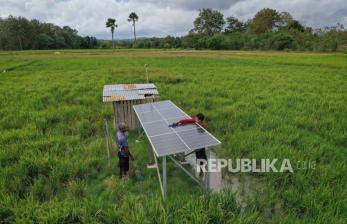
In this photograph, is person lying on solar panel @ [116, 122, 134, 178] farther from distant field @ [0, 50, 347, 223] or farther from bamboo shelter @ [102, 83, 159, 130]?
bamboo shelter @ [102, 83, 159, 130]

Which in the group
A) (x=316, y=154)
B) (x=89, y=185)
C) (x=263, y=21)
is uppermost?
(x=263, y=21)

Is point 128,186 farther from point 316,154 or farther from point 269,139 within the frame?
point 316,154

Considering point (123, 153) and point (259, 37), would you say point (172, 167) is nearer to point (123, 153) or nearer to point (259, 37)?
point (123, 153)

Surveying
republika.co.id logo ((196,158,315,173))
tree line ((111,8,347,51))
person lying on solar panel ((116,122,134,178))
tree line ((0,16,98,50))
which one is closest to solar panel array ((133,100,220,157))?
person lying on solar panel ((116,122,134,178))

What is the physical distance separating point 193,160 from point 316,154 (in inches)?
104

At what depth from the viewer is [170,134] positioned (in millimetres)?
4316

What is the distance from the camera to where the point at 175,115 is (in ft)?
17.6

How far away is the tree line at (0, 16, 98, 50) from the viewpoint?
50.9 m

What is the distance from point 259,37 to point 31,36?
4964 centimetres

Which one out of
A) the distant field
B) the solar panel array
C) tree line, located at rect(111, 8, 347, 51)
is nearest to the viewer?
the distant field

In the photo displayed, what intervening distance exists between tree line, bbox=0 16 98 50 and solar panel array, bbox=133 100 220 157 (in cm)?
5790

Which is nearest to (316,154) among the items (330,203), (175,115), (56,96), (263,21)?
(330,203)

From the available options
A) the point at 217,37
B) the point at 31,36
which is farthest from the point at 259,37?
the point at 31,36

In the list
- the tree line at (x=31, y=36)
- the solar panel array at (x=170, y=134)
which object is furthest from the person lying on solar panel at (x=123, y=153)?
the tree line at (x=31, y=36)
